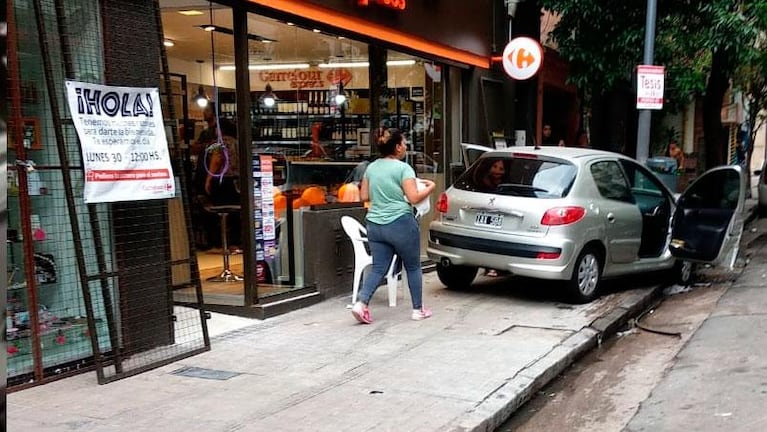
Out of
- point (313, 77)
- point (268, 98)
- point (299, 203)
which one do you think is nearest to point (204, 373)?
point (299, 203)

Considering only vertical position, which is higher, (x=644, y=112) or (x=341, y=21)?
(x=341, y=21)

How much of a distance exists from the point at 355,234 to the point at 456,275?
5.50 ft

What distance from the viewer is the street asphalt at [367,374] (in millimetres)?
4664

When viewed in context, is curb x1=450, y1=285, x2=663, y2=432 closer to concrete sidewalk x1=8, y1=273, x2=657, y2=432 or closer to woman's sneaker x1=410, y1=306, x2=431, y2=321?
concrete sidewalk x1=8, y1=273, x2=657, y2=432

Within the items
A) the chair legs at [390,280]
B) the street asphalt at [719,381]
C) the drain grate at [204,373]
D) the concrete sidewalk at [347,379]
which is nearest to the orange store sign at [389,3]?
the chair legs at [390,280]

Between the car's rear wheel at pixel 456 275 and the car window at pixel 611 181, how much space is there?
1730 millimetres

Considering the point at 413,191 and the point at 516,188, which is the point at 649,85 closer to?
the point at 516,188

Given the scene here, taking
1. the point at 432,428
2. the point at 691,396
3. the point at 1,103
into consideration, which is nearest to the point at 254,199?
the point at 432,428

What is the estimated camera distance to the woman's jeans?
6977mm

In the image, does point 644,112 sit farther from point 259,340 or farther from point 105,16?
point 105,16

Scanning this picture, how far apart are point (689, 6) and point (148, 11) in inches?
352

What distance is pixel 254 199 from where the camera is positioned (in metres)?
7.55

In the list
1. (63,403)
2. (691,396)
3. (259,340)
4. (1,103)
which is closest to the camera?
(1,103)

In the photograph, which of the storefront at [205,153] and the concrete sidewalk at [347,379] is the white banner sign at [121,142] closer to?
the storefront at [205,153]
